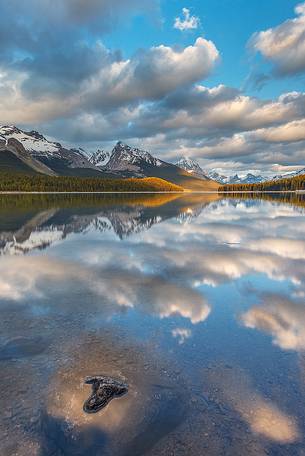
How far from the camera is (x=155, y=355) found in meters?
10.8

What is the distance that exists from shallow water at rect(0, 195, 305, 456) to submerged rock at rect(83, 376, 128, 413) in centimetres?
20

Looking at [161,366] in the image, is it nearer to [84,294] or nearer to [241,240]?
[84,294]

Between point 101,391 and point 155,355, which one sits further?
point 155,355

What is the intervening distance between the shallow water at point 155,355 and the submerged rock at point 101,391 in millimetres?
203

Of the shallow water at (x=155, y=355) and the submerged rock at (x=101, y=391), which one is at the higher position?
the submerged rock at (x=101, y=391)

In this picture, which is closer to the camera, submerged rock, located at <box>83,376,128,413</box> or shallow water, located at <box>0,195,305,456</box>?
shallow water, located at <box>0,195,305,456</box>

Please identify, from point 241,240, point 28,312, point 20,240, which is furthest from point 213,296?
point 20,240

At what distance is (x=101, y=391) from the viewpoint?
8.66 meters

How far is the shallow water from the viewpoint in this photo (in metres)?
7.35

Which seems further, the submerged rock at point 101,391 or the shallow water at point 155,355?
the submerged rock at point 101,391

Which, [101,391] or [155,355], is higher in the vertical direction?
[101,391]

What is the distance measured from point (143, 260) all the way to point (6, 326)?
1313cm

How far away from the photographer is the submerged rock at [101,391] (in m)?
8.24

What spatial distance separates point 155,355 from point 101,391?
8.42 ft
